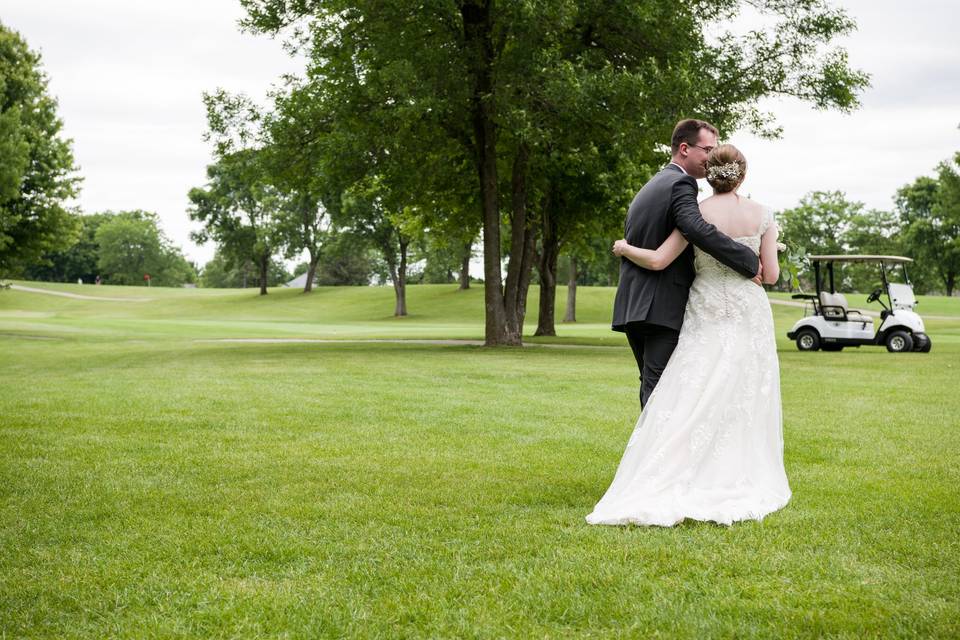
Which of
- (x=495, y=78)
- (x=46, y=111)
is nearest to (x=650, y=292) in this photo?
(x=495, y=78)

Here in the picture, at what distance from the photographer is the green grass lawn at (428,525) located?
3.87m

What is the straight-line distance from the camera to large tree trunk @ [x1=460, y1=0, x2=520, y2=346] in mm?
22656

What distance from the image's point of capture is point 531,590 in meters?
4.17

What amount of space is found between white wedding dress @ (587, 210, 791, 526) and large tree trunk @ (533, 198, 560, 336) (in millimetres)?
24429

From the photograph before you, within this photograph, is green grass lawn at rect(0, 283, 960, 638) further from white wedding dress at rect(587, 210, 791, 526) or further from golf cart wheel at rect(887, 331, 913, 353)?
golf cart wheel at rect(887, 331, 913, 353)

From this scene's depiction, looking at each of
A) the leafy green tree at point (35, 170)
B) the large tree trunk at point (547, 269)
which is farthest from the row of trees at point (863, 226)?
the leafy green tree at point (35, 170)

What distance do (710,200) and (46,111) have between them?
33329mm

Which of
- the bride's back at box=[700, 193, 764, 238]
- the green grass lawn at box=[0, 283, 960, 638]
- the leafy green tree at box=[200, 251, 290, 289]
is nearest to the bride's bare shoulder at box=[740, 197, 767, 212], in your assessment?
the bride's back at box=[700, 193, 764, 238]

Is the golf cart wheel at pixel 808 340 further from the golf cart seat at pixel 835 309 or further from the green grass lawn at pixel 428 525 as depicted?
the green grass lawn at pixel 428 525

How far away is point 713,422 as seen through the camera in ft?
19.0

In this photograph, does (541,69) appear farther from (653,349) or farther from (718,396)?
(718,396)

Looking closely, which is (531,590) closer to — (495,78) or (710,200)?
(710,200)

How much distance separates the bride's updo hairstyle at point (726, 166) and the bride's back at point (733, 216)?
0.36ft

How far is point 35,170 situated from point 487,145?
1846 cm
